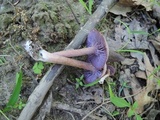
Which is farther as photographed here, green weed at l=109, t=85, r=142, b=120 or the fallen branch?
green weed at l=109, t=85, r=142, b=120

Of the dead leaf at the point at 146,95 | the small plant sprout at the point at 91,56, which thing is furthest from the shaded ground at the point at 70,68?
the small plant sprout at the point at 91,56

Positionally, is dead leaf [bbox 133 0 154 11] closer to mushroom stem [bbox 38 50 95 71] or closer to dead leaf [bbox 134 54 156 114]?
dead leaf [bbox 134 54 156 114]

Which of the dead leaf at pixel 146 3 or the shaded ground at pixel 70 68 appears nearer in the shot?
the shaded ground at pixel 70 68

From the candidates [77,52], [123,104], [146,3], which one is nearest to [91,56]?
[77,52]

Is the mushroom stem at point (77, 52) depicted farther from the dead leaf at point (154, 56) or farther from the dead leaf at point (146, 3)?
the dead leaf at point (146, 3)

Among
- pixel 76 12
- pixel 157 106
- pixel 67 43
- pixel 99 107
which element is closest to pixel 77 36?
pixel 67 43

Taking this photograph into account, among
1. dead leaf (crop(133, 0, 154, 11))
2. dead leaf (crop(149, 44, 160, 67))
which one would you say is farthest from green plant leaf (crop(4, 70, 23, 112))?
dead leaf (crop(133, 0, 154, 11))
